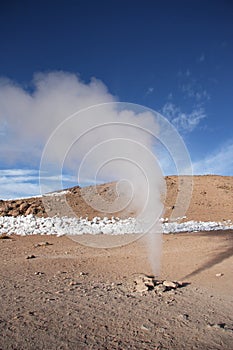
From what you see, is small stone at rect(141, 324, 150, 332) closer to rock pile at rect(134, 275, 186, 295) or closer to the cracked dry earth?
the cracked dry earth

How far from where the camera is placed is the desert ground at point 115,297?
4.12 meters

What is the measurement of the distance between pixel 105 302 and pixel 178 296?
4.99 feet

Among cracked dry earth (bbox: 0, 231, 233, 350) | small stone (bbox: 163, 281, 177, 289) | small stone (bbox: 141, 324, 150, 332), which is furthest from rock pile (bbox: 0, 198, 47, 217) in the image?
small stone (bbox: 141, 324, 150, 332)

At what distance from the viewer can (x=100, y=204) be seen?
23.1m

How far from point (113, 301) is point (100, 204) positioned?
17457 mm

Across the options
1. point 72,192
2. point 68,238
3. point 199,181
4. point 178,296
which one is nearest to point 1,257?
point 68,238

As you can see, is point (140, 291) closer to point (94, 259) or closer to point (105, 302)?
point (105, 302)

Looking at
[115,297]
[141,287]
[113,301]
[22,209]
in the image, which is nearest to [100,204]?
[22,209]

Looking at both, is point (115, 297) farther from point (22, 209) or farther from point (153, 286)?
point (22, 209)

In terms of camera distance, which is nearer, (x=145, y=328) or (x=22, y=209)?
(x=145, y=328)

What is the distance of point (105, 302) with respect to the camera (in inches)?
220

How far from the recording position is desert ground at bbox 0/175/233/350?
13.5 feet

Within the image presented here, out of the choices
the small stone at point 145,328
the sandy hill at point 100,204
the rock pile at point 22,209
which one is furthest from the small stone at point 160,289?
the rock pile at point 22,209

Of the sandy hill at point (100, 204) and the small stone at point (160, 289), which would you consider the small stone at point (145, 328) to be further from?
the sandy hill at point (100, 204)
